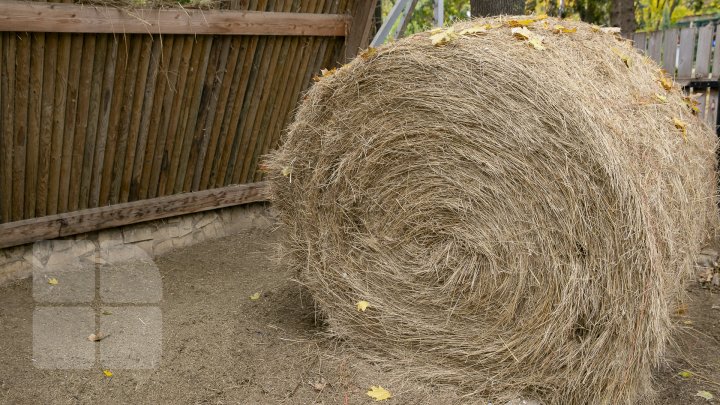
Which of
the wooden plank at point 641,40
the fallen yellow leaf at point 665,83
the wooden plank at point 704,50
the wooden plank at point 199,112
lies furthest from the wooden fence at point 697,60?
the wooden plank at point 199,112

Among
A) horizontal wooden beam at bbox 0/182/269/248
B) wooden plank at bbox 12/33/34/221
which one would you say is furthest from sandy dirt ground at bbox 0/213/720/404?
wooden plank at bbox 12/33/34/221

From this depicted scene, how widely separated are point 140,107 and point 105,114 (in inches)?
11.4

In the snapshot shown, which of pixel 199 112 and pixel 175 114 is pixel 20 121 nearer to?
pixel 175 114

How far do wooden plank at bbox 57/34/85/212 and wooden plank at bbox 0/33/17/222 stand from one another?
38 cm

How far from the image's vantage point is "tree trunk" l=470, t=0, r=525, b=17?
21.3ft

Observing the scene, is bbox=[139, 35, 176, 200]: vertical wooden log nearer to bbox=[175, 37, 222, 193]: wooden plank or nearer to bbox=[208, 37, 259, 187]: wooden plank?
bbox=[175, 37, 222, 193]: wooden plank

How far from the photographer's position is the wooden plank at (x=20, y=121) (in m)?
4.69

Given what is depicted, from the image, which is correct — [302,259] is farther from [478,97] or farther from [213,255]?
[213,255]

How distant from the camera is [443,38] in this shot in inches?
151

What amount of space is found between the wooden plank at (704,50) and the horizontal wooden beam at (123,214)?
4.28m

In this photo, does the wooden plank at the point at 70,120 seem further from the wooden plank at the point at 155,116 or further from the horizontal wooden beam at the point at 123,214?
the wooden plank at the point at 155,116

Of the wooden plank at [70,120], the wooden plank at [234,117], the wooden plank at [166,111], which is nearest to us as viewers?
the wooden plank at [70,120]

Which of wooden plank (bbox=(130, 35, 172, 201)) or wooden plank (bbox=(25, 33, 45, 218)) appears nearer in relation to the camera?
wooden plank (bbox=(25, 33, 45, 218))

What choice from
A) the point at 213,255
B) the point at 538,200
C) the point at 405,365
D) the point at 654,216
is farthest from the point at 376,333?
the point at 213,255
